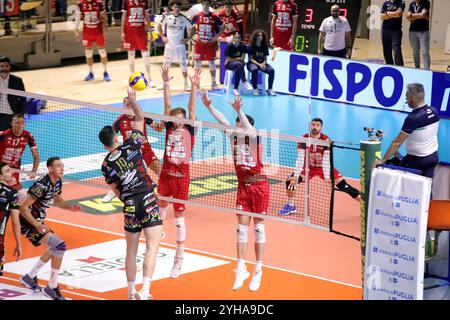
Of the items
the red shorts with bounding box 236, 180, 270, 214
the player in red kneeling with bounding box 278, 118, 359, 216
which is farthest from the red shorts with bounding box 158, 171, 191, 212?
the player in red kneeling with bounding box 278, 118, 359, 216

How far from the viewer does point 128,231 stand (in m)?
13.9

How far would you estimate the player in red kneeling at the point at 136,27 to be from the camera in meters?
30.0

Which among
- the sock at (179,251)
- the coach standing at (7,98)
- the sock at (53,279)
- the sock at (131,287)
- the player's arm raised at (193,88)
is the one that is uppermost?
the player's arm raised at (193,88)

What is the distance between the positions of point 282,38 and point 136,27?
4.58 metres

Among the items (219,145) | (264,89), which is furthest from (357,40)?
(219,145)

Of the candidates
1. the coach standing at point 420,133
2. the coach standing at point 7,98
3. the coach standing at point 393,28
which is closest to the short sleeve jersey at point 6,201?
the coach standing at point 420,133

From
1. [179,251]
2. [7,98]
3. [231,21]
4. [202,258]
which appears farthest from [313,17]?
[179,251]

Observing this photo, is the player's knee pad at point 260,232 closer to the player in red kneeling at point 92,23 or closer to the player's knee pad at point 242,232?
the player's knee pad at point 242,232

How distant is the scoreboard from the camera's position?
32.3 m

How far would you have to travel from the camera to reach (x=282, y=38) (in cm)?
3153

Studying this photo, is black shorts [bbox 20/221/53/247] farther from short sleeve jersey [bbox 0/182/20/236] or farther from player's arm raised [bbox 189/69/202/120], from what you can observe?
player's arm raised [bbox 189/69/202/120]

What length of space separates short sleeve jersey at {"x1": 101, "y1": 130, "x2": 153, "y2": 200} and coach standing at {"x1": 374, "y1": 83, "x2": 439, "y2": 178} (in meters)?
4.09

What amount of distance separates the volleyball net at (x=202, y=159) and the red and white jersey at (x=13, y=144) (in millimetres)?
544

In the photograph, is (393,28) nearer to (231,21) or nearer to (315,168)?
(231,21)
